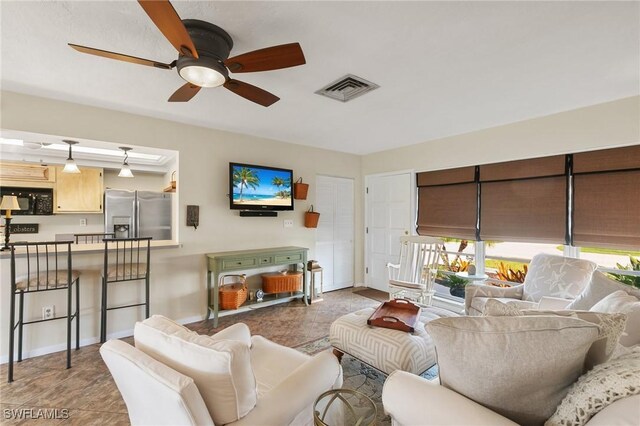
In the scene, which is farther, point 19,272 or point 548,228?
point 548,228

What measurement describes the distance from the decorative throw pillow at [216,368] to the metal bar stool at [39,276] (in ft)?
6.87

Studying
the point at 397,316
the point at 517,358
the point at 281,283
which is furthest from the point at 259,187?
the point at 517,358

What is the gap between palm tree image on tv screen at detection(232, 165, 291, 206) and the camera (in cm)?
365

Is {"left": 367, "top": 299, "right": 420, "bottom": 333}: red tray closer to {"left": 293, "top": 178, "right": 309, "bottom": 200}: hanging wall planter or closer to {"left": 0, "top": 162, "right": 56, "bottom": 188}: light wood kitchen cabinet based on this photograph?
{"left": 293, "top": 178, "right": 309, "bottom": 200}: hanging wall planter

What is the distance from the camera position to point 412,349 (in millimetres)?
1844

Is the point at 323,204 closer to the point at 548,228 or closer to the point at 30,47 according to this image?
the point at 548,228

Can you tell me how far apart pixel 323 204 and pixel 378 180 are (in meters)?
1.08

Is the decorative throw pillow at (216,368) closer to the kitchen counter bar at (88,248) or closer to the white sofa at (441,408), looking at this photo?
the white sofa at (441,408)

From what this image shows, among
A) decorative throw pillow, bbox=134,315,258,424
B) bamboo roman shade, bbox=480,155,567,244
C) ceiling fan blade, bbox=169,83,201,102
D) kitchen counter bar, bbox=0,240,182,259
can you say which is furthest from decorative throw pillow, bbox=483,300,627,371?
kitchen counter bar, bbox=0,240,182,259

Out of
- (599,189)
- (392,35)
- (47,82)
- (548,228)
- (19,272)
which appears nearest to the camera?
(392,35)

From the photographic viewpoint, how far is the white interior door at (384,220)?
14.5ft

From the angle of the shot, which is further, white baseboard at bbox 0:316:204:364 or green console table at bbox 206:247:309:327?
green console table at bbox 206:247:309:327

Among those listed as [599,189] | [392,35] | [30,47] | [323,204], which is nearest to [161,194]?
[323,204]

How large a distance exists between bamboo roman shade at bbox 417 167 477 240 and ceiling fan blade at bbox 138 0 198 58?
353 centimetres
